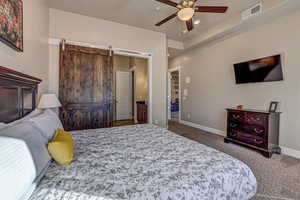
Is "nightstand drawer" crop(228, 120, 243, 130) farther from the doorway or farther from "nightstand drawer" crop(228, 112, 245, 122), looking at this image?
the doorway

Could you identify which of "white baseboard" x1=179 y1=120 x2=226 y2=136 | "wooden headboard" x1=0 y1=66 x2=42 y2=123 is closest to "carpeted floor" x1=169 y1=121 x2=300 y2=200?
"white baseboard" x1=179 y1=120 x2=226 y2=136

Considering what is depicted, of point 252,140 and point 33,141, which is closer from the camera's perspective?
point 33,141

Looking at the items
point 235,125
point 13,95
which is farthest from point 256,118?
point 13,95

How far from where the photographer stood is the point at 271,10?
9.23 feet

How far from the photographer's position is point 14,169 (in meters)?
0.72

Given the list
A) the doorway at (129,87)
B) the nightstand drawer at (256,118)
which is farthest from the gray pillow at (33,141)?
the doorway at (129,87)

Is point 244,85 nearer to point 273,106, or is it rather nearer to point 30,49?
point 273,106

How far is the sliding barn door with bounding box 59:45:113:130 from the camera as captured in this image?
333 centimetres

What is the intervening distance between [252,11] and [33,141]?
407 centimetres

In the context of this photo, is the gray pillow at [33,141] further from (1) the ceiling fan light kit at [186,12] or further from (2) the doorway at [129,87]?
(2) the doorway at [129,87]

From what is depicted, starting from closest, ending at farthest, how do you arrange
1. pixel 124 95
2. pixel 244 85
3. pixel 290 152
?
pixel 290 152 → pixel 244 85 → pixel 124 95

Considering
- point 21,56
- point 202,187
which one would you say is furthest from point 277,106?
point 21,56

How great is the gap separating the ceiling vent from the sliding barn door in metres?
3.13

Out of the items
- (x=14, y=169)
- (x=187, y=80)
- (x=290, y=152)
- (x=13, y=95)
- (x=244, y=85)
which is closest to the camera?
(x=14, y=169)
